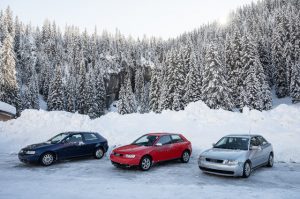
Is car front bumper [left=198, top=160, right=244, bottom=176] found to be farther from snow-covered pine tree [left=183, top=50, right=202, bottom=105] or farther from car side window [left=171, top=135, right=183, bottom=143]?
snow-covered pine tree [left=183, top=50, right=202, bottom=105]

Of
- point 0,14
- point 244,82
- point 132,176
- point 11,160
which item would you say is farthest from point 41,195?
point 0,14

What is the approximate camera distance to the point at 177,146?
13.4 metres

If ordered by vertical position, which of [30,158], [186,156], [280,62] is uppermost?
[280,62]

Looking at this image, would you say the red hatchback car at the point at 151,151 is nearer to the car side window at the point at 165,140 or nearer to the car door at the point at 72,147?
the car side window at the point at 165,140

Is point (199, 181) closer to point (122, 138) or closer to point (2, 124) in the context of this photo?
point (122, 138)

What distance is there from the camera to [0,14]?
380 feet

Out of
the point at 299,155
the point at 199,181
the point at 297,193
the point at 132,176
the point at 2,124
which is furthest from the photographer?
the point at 2,124

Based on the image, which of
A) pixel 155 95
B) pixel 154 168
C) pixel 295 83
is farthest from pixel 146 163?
pixel 295 83

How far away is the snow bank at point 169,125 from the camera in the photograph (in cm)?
1784

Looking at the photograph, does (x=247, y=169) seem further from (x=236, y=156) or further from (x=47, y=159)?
(x=47, y=159)

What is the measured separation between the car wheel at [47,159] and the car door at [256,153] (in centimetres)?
920

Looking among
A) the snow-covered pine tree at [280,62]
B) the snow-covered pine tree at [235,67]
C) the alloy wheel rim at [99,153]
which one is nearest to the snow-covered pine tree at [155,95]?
the snow-covered pine tree at [235,67]

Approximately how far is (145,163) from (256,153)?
15.5 ft

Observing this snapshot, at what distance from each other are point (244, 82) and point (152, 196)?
38378mm
